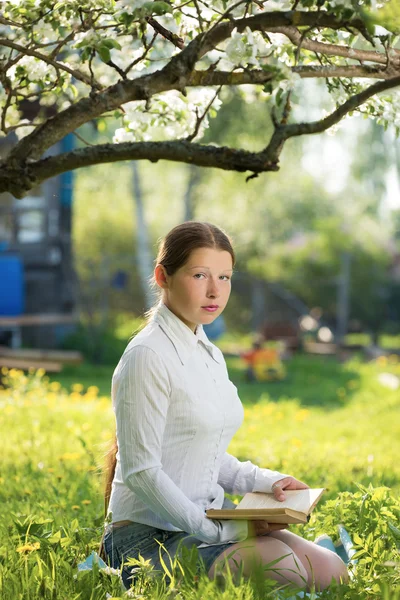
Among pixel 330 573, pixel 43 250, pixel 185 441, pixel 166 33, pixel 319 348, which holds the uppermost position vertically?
pixel 166 33

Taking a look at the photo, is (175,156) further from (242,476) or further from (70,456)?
(70,456)

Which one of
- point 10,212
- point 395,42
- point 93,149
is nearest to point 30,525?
point 93,149

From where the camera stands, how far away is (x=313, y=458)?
5.34 meters

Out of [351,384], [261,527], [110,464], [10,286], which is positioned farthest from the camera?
[10,286]

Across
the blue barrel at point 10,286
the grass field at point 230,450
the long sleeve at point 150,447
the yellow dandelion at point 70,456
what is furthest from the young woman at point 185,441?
the blue barrel at point 10,286

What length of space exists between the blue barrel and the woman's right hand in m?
11.3

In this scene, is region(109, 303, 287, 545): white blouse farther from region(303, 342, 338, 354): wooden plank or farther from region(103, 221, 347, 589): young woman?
region(303, 342, 338, 354): wooden plank

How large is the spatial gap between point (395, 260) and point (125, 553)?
74.3ft

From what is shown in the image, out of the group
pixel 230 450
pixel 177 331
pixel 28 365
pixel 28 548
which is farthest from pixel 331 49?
pixel 28 365

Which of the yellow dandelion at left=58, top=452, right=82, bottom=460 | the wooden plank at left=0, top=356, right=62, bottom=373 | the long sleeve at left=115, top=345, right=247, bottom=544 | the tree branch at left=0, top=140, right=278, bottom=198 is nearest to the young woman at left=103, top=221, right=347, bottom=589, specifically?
the long sleeve at left=115, top=345, right=247, bottom=544

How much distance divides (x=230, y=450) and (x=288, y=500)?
9.70 feet

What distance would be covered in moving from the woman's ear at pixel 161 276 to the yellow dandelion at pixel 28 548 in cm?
90

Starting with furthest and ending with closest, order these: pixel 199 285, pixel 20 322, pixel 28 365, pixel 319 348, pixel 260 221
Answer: pixel 260 221 → pixel 319 348 → pixel 20 322 → pixel 28 365 → pixel 199 285

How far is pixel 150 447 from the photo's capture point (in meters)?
2.50
